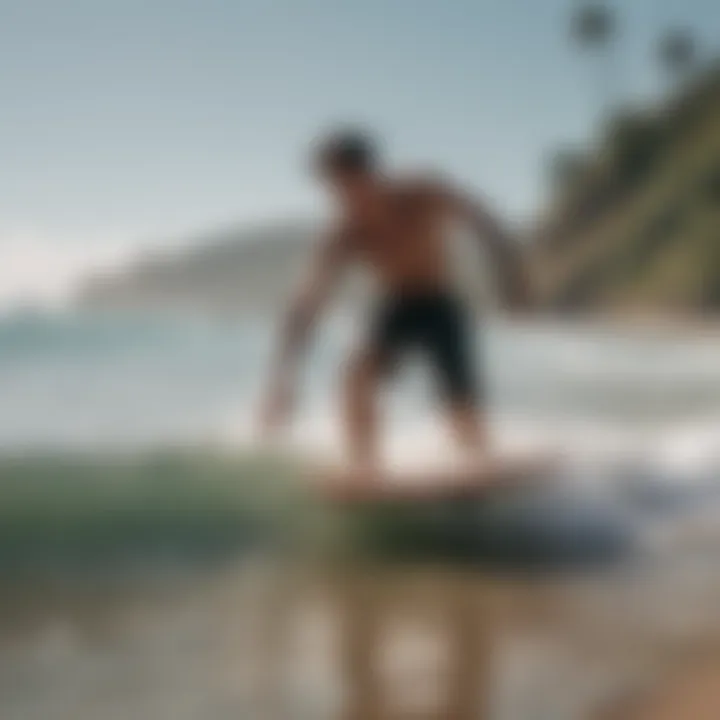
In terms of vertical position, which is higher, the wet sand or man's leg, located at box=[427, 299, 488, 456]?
man's leg, located at box=[427, 299, 488, 456]

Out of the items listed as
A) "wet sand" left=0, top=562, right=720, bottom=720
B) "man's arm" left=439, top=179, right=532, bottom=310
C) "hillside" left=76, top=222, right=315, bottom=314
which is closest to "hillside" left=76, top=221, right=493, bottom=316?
"hillside" left=76, top=222, right=315, bottom=314

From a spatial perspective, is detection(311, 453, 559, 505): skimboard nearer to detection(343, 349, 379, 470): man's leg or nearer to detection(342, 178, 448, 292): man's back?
detection(343, 349, 379, 470): man's leg

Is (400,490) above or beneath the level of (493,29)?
beneath

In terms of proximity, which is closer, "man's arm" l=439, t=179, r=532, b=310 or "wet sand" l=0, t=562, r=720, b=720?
"wet sand" l=0, t=562, r=720, b=720

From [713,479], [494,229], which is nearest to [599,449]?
[713,479]

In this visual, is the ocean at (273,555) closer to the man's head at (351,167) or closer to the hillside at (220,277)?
the hillside at (220,277)

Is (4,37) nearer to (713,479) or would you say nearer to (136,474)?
(136,474)

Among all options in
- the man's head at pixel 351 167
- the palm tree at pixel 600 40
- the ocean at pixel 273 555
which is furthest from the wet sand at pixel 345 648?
the palm tree at pixel 600 40

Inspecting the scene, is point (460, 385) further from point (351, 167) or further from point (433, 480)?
point (351, 167)
